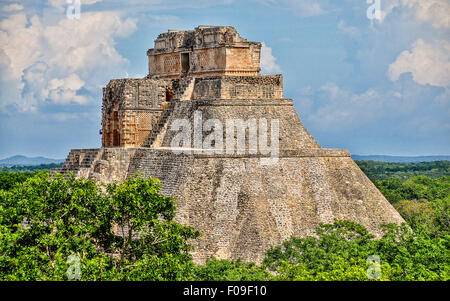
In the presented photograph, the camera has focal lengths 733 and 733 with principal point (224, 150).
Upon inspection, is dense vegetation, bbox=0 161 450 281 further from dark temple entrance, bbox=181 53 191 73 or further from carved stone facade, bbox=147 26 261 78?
dark temple entrance, bbox=181 53 191 73

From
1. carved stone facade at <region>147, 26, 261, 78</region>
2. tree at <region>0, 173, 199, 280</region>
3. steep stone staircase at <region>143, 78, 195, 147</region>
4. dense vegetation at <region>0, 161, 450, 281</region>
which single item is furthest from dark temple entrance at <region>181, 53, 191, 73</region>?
tree at <region>0, 173, 199, 280</region>

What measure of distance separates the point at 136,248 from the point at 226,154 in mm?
7828

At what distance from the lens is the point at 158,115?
3706 cm

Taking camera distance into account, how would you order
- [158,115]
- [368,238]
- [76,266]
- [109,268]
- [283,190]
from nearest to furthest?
1. [76,266]
2. [109,268]
3. [368,238]
4. [283,190]
5. [158,115]

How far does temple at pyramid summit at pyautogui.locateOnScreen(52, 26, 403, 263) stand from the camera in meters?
30.0

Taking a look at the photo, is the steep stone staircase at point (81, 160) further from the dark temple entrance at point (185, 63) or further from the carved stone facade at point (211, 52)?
the dark temple entrance at point (185, 63)

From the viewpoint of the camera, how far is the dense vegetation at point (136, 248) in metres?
22.7

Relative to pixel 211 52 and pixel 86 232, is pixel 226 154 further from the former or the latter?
pixel 86 232

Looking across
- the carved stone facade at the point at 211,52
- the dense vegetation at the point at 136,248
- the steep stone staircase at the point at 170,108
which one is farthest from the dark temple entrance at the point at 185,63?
the dense vegetation at the point at 136,248

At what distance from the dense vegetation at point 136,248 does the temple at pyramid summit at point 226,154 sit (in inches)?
72.1

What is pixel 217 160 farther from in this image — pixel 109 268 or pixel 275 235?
pixel 109 268

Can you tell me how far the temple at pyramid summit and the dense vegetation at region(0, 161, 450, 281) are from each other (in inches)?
72.1
